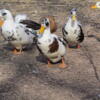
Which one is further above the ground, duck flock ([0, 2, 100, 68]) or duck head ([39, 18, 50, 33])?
duck head ([39, 18, 50, 33])

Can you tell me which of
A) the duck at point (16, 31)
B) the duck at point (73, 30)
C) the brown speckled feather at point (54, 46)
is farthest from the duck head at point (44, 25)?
the duck at point (73, 30)

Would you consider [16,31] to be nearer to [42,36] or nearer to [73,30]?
[42,36]

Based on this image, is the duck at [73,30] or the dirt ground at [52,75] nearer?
the dirt ground at [52,75]

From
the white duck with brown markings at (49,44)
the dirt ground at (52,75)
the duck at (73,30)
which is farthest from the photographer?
the duck at (73,30)

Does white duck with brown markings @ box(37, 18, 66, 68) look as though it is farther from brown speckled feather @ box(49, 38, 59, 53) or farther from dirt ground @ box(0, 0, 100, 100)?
dirt ground @ box(0, 0, 100, 100)

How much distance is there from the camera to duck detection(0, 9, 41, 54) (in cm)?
732

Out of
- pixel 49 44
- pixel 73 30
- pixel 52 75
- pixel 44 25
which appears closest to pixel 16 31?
pixel 44 25

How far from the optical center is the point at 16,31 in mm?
7344

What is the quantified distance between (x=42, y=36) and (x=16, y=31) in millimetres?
998

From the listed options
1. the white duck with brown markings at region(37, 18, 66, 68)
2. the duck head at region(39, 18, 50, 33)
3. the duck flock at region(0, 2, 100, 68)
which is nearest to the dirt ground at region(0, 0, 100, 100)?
the duck flock at region(0, 2, 100, 68)

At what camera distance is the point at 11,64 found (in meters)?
7.09

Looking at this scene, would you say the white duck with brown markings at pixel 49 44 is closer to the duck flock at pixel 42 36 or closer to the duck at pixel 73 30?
the duck flock at pixel 42 36

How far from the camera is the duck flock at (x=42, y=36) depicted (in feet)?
21.5

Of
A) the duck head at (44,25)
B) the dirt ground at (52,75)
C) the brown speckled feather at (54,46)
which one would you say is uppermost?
the duck head at (44,25)
